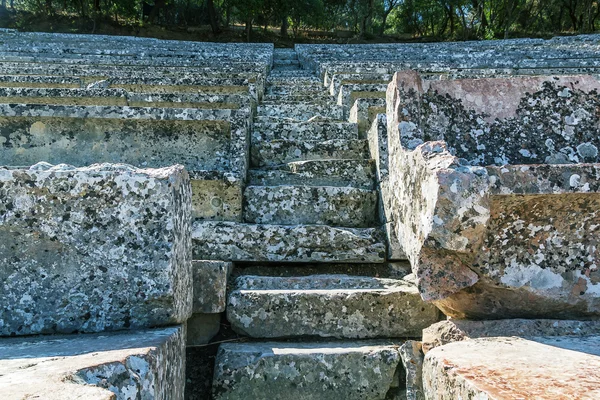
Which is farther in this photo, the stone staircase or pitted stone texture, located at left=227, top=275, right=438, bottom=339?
pitted stone texture, located at left=227, top=275, right=438, bottom=339

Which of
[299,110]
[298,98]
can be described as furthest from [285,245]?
Result: [298,98]

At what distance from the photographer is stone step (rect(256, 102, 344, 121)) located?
177 inches

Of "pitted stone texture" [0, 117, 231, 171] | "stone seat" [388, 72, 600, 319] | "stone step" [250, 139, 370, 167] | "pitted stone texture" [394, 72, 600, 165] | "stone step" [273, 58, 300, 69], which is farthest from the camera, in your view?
"stone step" [273, 58, 300, 69]

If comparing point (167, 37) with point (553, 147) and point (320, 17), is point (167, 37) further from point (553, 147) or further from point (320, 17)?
point (553, 147)

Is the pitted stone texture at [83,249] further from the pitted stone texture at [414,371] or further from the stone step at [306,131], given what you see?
the stone step at [306,131]

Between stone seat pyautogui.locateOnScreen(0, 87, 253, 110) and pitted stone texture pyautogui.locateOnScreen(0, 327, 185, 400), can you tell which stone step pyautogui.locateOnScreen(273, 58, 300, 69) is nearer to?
stone seat pyautogui.locateOnScreen(0, 87, 253, 110)

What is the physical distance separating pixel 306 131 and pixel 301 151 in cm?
30

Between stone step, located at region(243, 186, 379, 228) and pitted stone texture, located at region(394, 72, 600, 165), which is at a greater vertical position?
pitted stone texture, located at region(394, 72, 600, 165)

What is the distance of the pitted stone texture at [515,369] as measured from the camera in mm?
1208

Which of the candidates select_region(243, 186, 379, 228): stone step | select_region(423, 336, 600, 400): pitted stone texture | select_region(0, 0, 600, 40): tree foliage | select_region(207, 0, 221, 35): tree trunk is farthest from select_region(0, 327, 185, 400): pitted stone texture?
select_region(207, 0, 221, 35): tree trunk

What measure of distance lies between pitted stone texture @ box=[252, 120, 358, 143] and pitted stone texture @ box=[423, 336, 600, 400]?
2.30m

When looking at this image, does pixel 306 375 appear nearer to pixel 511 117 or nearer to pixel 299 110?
pixel 511 117

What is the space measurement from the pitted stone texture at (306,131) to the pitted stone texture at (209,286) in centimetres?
171

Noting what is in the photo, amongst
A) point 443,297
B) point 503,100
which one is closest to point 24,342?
point 443,297
